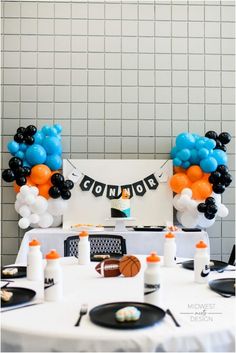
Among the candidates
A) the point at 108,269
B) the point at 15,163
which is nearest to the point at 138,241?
the point at 15,163

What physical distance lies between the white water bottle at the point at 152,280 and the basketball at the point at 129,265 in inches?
17.4

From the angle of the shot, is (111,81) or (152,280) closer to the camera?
(152,280)

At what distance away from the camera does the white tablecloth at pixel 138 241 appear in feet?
12.0

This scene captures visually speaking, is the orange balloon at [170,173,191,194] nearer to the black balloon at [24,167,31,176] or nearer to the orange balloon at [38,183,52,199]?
the orange balloon at [38,183,52,199]

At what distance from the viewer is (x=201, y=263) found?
1800mm

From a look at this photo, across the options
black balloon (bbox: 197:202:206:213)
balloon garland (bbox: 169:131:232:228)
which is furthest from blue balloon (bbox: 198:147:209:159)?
black balloon (bbox: 197:202:206:213)

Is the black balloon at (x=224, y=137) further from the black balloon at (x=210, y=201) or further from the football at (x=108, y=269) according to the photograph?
the football at (x=108, y=269)

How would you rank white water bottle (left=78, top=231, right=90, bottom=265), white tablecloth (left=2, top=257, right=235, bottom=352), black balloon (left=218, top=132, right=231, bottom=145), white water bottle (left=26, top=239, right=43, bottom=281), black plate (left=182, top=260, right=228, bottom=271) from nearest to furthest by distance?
white tablecloth (left=2, top=257, right=235, bottom=352) → white water bottle (left=26, top=239, right=43, bottom=281) → black plate (left=182, top=260, right=228, bottom=271) → white water bottle (left=78, top=231, right=90, bottom=265) → black balloon (left=218, top=132, right=231, bottom=145)

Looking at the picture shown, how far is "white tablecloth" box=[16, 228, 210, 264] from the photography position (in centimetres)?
367

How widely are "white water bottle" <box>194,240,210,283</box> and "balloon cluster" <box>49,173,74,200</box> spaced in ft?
7.62

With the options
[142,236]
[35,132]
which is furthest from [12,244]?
[142,236]

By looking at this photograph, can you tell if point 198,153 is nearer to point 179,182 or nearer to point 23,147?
point 179,182

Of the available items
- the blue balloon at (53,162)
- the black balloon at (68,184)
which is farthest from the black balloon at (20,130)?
the black balloon at (68,184)

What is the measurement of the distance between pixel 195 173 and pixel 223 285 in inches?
89.0
